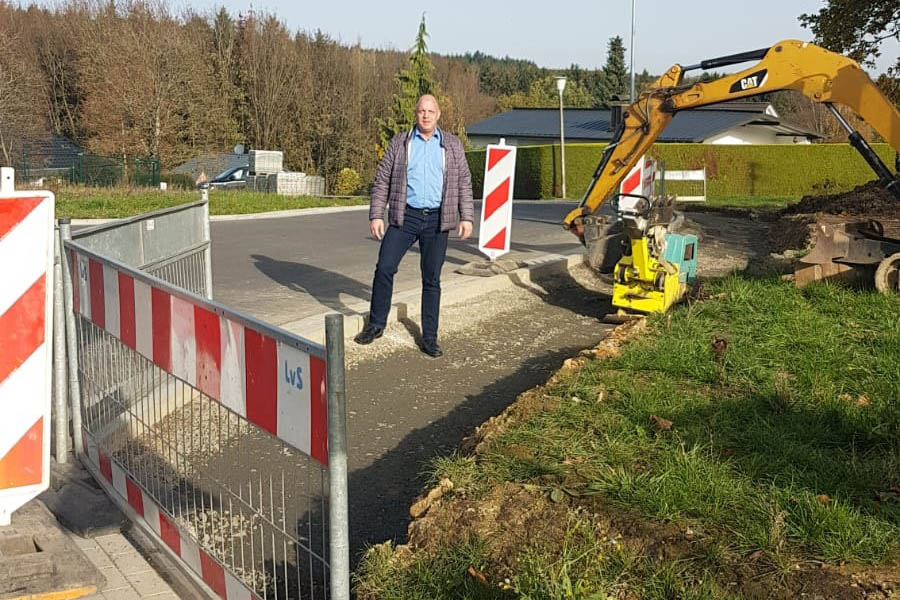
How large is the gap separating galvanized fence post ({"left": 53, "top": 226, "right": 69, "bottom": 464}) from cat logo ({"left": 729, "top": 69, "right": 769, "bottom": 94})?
26.7 ft

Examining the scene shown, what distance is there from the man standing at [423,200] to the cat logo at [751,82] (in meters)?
4.95

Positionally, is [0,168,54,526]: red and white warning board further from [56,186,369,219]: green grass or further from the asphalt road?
[56,186,369,219]: green grass

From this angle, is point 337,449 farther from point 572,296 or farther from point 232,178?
point 232,178

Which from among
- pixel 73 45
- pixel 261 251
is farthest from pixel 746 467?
pixel 73 45

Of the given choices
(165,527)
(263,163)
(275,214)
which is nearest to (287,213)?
(275,214)

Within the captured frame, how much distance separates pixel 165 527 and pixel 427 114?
3.89 metres

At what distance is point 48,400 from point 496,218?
7.47 metres

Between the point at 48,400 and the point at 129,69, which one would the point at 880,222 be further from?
the point at 129,69

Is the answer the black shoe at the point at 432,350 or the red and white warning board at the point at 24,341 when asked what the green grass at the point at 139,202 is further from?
the red and white warning board at the point at 24,341

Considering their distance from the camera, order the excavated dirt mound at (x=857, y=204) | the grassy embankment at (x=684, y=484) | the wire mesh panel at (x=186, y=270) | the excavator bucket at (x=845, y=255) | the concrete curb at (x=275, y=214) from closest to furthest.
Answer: the grassy embankment at (x=684, y=484), the wire mesh panel at (x=186, y=270), the excavator bucket at (x=845, y=255), the excavated dirt mound at (x=857, y=204), the concrete curb at (x=275, y=214)

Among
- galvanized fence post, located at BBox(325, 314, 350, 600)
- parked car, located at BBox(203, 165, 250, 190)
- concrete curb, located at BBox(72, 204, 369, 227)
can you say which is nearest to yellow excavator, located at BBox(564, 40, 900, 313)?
galvanized fence post, located at BBox(325, 314, 350, 600)

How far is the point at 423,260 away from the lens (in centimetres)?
706

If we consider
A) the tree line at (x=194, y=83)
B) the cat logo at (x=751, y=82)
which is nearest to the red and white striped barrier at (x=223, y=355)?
the cat logo at (x=751, y=82)

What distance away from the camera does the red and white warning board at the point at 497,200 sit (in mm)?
10680
